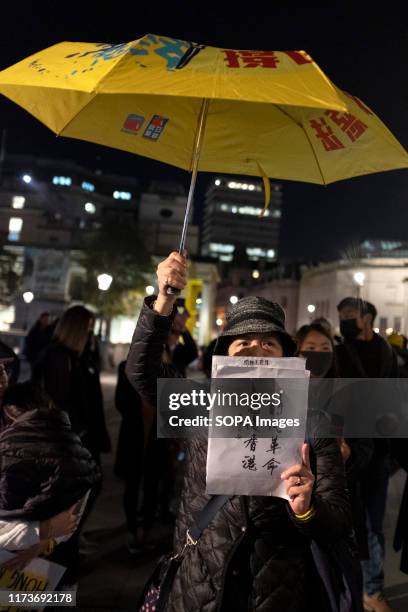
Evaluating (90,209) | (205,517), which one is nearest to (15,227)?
(90,209)

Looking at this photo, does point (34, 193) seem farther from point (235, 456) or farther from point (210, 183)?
point (210, 183)

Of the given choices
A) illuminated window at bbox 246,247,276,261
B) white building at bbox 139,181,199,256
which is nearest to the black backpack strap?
white building at bbox 139,181,199,256

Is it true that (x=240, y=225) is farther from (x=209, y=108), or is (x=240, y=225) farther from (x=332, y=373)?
(x=209, y=108)

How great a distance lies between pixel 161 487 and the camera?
6.81m

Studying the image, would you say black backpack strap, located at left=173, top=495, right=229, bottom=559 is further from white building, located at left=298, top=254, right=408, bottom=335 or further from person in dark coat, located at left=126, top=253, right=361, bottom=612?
white building, located at left=298, top=254, right=408, bottom=335

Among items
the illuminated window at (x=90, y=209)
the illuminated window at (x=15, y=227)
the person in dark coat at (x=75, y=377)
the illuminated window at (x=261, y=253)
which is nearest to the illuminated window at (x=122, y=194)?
the illuminated window at (x=90, y=209)

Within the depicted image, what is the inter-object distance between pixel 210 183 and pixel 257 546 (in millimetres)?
178039

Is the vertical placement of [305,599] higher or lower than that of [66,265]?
lower

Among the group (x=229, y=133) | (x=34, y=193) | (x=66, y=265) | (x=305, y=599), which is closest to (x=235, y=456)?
(x=305, y=599)

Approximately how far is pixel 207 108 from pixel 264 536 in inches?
86.3

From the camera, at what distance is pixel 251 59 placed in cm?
252

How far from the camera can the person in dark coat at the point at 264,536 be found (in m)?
1.90

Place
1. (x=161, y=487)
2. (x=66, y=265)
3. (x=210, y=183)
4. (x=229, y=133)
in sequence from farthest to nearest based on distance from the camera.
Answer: (x=210, y=183)
(x=66, y=265)
(x=161, y=487)
(x=229, y=133)

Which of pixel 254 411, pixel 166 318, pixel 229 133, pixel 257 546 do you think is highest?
pixel 229 133
